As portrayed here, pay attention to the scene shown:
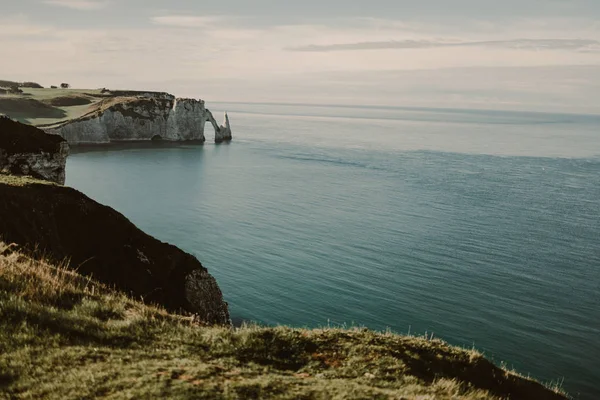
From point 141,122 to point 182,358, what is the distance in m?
150

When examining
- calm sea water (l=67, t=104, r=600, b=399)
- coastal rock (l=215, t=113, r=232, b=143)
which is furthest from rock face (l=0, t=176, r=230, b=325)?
coastal rock (l=215, t=113, r=232, b=143)

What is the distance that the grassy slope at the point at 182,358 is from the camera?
852 cm

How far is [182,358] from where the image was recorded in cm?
1020

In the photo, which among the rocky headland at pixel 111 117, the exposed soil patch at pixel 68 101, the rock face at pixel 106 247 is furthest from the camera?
the exposed soil patch at pixel 68 101

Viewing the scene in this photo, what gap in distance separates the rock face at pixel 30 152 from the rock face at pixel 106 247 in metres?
10.3

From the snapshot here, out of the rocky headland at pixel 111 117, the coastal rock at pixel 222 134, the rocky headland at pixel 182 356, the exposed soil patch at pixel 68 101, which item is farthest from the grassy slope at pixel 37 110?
the rocky headland at pixel 182 356

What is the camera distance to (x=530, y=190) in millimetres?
85500

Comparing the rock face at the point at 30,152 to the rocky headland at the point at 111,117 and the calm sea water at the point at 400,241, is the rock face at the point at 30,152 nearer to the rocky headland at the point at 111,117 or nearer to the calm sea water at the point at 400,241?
the calm sea water at the point at 400,241

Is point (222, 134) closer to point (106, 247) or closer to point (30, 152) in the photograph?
point (30, 152)

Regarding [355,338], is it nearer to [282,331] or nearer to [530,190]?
[282,331]

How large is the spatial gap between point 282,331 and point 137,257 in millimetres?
15953

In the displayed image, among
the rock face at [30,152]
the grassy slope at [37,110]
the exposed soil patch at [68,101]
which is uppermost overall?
the exposed soil patch at [68,101]

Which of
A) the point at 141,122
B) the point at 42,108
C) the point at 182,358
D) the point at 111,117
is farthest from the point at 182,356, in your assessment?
the point at 42,108

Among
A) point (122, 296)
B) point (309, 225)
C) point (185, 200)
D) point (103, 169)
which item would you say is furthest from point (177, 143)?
point (122, 296)
